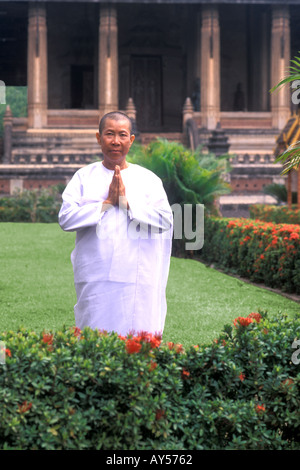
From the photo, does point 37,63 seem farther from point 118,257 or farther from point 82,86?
point 118,257

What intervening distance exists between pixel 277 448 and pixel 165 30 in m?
27.1

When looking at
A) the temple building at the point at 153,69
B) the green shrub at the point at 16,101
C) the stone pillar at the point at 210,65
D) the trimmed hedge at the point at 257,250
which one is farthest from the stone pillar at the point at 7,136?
the green shrub at the point at 16,101

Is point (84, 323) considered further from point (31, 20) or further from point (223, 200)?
point (31, 20)

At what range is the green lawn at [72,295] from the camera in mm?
6469

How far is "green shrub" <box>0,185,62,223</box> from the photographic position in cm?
1606

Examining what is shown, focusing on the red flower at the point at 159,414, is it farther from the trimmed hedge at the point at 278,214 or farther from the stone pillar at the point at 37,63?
the stone pillar at the point at 37,63

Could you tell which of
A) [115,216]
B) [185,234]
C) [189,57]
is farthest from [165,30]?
[115,216]

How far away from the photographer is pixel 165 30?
93.1ft

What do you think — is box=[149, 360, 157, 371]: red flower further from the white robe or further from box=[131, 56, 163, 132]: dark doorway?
box=[131, 56, 163, 132]: dark doorway

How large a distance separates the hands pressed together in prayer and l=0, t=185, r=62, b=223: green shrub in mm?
12579

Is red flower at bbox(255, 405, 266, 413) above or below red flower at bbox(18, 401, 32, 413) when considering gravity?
below

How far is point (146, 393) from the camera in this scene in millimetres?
2850

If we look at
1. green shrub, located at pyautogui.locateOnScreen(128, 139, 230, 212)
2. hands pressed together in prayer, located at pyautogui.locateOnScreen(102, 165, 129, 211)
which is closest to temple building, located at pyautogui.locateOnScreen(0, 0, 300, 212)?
green shrub, located at pyautogui.locateOnScreen(128, 139, 230, 212)

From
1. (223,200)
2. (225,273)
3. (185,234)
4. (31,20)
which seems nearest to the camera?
(225,273)
